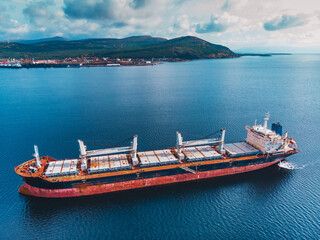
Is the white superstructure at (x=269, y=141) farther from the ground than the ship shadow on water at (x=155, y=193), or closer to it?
farther from the ground

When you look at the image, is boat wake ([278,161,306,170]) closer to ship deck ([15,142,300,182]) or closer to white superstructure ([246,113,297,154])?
white superstructure ([246,113,297,154])

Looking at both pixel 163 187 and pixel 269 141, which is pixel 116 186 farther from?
pixel 269 141

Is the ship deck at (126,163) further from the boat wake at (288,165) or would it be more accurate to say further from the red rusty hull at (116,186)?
the boat wake at (288,165)

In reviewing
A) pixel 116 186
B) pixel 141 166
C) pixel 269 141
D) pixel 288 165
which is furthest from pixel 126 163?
pixel 288 165

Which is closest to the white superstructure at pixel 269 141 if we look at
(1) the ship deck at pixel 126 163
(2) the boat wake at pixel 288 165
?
(1) the ship deck at pixel 126 163

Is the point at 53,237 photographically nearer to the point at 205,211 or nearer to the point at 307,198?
the point at 205,211

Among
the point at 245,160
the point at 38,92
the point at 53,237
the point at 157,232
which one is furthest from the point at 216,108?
the point at 38,92
